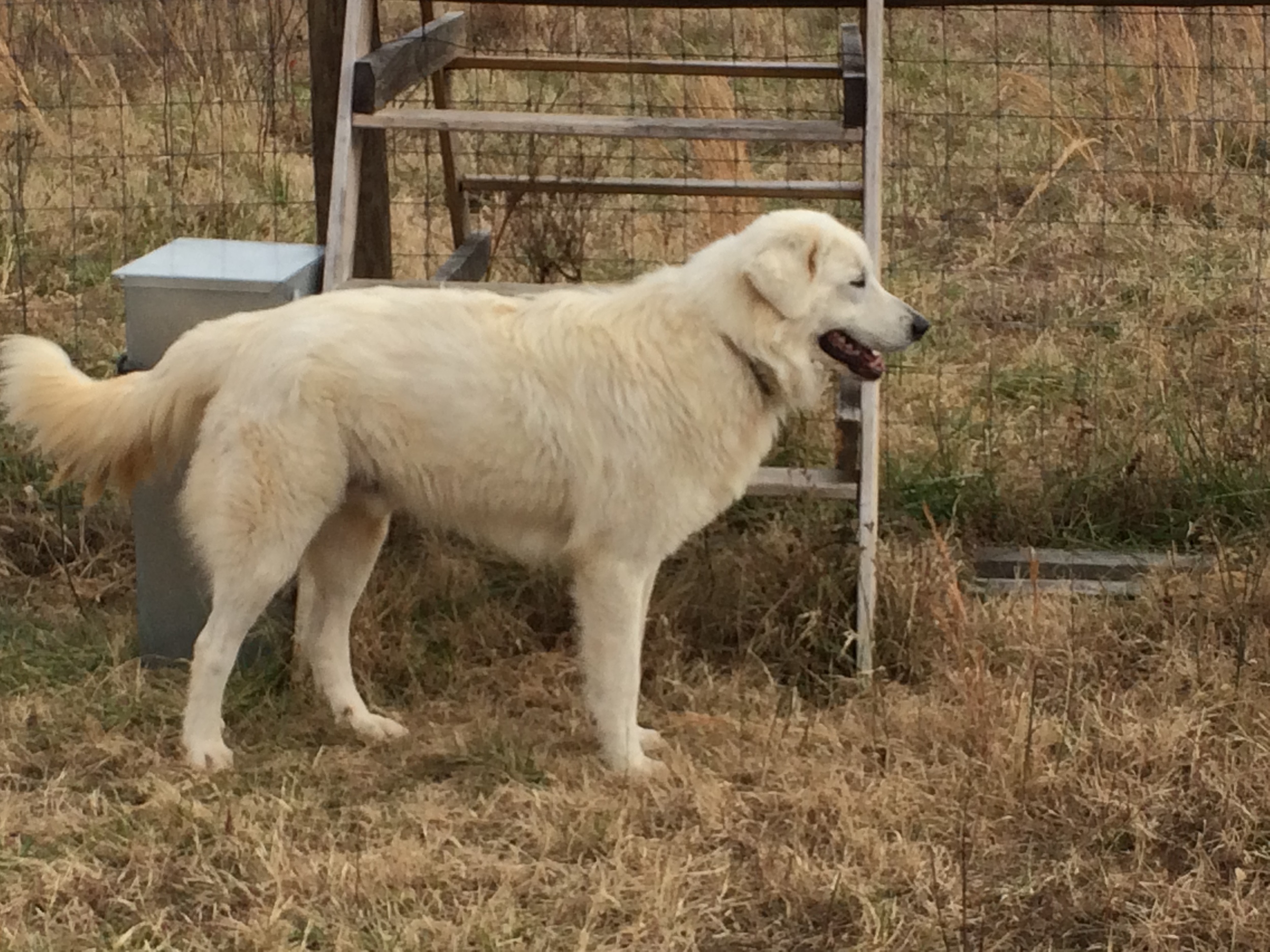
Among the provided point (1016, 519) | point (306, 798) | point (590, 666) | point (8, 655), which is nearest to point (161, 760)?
point (306, 798)

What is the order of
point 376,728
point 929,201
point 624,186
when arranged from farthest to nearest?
point 929,201
point 624,186
point 376,728

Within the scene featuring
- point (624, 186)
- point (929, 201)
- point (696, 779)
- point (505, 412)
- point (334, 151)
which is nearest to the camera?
point (696, 779)

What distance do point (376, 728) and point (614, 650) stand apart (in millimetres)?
709

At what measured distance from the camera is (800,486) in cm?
446

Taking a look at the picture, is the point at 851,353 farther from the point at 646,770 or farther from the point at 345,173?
the point at 345,173

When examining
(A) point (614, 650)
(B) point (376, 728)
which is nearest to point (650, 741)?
(A) point (614, 650)

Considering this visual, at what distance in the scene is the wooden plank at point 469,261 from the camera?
17.1ft

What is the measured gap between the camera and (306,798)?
374 centimetres

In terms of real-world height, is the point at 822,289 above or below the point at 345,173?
below

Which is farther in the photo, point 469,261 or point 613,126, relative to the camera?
point 469,261

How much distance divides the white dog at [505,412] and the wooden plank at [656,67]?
1.55m

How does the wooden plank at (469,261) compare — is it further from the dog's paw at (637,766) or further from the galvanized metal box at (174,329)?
the dog's paw at (637,766)

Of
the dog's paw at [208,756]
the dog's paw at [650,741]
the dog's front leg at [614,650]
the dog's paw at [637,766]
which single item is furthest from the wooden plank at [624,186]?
the dog's paw at [208,756]

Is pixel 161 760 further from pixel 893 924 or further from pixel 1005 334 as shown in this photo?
pixel 1005 334
